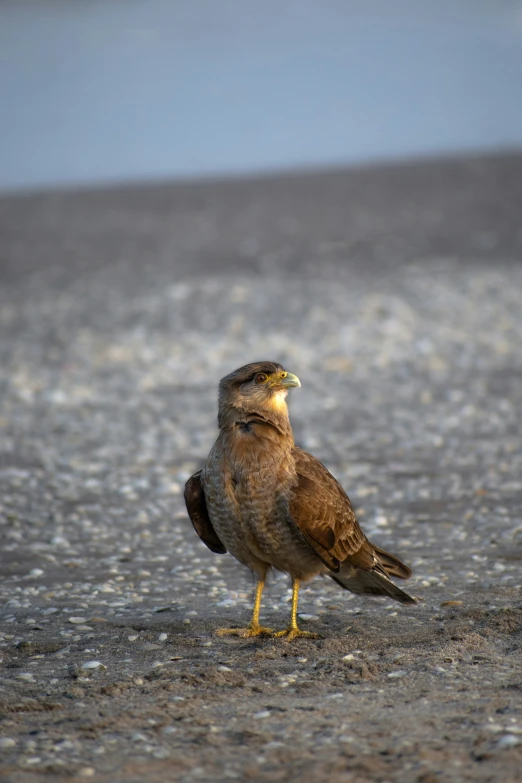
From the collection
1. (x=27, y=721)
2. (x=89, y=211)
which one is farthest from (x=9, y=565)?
(x=89, y=211)

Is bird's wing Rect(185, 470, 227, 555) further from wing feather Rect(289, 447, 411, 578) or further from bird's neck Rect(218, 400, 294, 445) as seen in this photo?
wing feather Rect(289, 447, 411, 578)

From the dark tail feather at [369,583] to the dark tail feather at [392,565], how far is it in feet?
0.53

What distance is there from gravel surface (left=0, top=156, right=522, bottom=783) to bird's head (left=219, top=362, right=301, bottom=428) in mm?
1491

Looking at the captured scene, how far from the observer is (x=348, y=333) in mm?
18484

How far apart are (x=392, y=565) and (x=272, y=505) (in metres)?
1.12

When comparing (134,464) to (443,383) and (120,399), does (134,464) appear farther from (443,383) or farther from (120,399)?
(443,383)

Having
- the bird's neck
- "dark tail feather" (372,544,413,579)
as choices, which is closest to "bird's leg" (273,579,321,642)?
"dark tail feather" (372,544,413,579)

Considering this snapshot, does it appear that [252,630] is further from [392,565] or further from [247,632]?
[392,565]

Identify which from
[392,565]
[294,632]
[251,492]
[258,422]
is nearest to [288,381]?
[258,422]

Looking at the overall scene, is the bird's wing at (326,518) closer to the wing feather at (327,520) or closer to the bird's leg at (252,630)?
the wing feather at (327,520)

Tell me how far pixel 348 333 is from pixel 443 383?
325 centimetres

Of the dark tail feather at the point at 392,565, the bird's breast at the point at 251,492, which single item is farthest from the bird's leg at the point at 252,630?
the dark tail feather at the point at 392,565

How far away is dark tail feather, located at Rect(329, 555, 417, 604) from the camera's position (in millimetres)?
6805

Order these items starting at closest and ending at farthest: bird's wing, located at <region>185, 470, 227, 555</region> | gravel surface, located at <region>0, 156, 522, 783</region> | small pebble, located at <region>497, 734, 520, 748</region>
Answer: small pebble, located at <region>497, 734, 520, 748</region>, gravel surface, located at <region>0, 156, 522, 783</region>, bird's wing, located at <region>185, 470, 227, 555</region>
